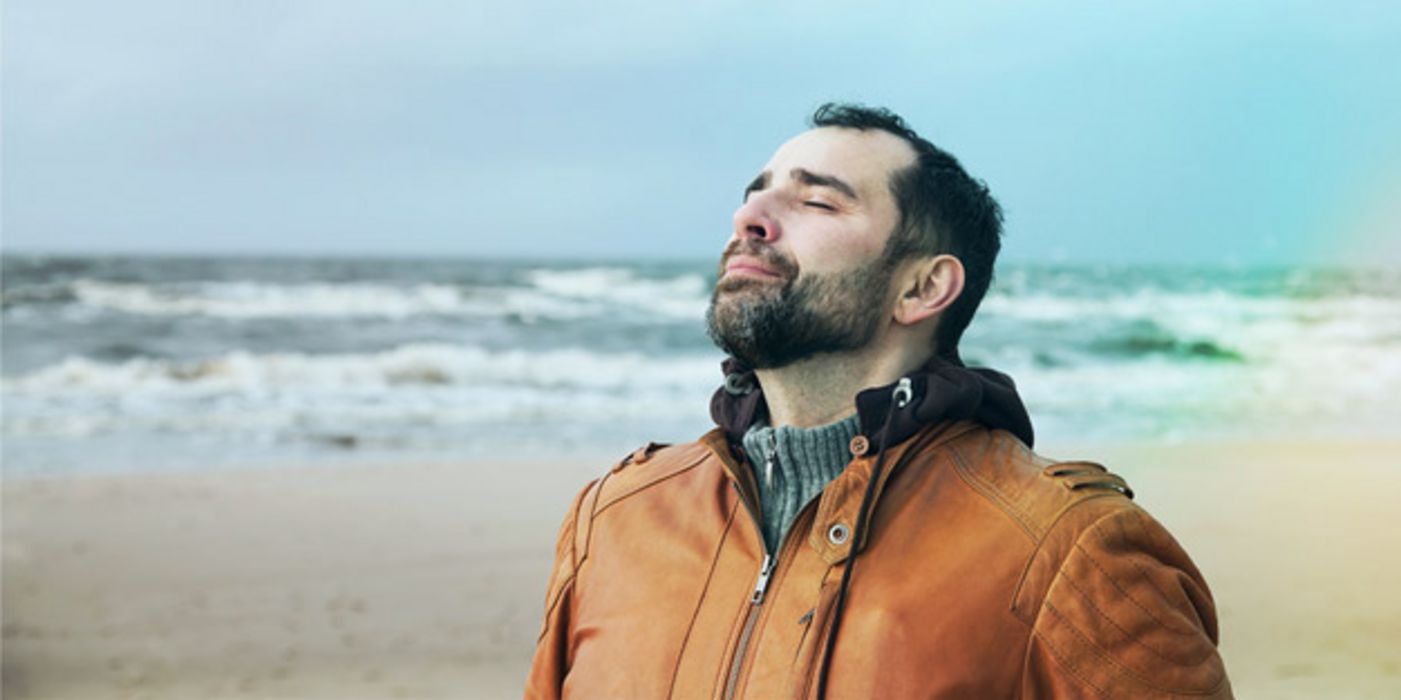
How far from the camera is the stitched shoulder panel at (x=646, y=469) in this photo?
6.53ft

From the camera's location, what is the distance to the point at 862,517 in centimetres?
167

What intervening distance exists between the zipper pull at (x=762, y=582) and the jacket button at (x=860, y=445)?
0.17 metres

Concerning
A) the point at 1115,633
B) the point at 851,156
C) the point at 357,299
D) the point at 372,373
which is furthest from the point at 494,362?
the point at 1115,633

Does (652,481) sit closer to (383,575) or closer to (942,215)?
(942,215)

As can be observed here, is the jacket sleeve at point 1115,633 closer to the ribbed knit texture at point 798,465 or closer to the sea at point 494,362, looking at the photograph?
the ribbed knit texture at point 798,465

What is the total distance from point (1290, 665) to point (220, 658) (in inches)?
179

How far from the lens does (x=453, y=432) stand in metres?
12.0

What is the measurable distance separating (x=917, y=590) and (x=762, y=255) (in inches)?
20.9

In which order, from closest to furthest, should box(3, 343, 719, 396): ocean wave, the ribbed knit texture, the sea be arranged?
1. the ribbed knit texture
2. the sea
3. box(3, 343, 719, 396): ocean wave

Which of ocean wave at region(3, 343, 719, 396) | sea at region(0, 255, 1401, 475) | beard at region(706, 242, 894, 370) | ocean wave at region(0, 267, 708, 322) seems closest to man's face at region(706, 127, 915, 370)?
beard at region(706, 242, 894, 370)

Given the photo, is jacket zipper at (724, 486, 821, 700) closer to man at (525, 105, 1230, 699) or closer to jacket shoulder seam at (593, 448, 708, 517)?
man at (525, 105, 1230, 699)

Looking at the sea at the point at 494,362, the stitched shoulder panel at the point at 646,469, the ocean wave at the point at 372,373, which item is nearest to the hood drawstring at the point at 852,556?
the stitched shoulder panel at the point at 646,469

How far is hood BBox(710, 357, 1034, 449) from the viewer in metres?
1.75

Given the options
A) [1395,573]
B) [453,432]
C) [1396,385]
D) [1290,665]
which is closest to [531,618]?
[1290,665]
